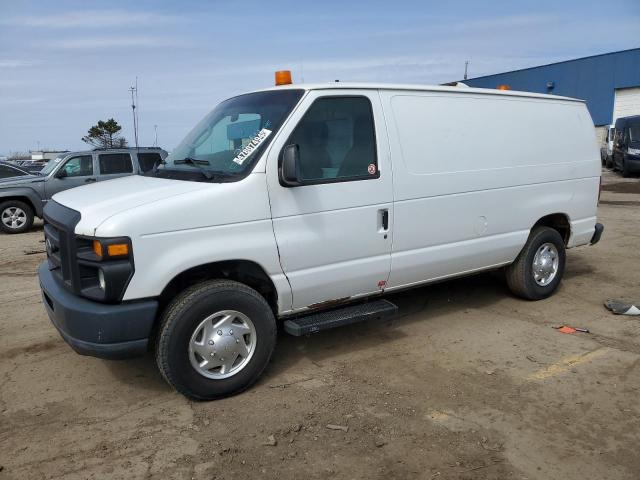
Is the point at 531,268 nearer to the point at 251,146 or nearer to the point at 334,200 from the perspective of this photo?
the point at 334,200

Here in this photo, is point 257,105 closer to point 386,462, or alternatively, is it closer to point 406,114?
point 406,114

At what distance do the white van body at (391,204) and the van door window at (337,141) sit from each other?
0.07 m

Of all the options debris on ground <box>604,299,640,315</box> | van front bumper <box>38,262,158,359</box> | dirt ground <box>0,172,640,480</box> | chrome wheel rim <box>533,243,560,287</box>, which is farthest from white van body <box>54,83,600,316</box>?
debris on ground <box>604,299,640,315</box>

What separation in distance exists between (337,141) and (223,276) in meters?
1.30

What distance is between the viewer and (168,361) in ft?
11.6

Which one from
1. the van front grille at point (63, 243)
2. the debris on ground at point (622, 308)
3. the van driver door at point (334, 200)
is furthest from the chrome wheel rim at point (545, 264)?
the van front grille at point (63, 243)

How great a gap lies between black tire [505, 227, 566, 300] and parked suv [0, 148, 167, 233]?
26.5ft

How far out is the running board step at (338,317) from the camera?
401 cm

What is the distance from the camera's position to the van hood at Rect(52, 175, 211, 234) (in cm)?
346

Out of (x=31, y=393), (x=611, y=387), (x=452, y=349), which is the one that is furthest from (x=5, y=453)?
(x=611, y=387)

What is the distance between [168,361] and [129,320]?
37 cm

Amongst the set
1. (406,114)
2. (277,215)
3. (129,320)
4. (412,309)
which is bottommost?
(412,309)

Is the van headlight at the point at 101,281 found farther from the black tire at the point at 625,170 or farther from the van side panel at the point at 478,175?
the black tire at the point at 625,170

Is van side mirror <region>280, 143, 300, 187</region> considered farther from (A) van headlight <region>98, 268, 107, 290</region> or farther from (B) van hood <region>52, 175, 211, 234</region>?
(A) van headlight <region>98, 268, 107, 290</region>
